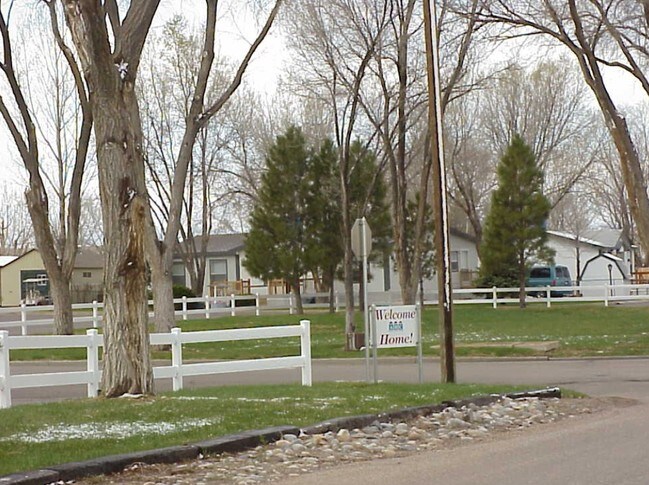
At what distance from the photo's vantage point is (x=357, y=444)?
1173 cm

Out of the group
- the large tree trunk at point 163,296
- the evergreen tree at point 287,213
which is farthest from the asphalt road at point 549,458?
the evergreen tree at point 287,213

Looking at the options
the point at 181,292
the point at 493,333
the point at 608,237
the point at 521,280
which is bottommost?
the point at 493,333

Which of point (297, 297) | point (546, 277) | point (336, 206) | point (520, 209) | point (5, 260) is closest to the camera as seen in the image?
point (520, 209)

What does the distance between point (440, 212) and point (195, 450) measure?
27.4 ft

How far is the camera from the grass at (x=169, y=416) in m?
10.6

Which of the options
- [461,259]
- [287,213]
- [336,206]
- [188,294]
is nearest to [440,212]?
[336,206]

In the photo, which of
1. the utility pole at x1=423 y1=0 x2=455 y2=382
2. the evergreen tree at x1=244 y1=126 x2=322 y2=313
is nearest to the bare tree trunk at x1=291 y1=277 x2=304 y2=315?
the evergreen tree at x1=244 y1=126 x2=322 y2=313

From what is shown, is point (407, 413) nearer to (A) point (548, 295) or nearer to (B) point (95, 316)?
(B) point (95, 316)

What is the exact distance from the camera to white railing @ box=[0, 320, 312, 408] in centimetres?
1566

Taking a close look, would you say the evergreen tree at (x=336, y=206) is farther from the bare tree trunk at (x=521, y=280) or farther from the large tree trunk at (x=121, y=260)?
the large tree trunk at (x=121, y=260)

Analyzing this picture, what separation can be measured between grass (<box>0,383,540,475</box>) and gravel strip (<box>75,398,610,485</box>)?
54 centimetres

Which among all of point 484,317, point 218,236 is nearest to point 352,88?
point 484,317

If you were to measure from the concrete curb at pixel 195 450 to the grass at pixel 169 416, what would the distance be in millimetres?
257

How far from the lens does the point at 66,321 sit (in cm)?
3288
